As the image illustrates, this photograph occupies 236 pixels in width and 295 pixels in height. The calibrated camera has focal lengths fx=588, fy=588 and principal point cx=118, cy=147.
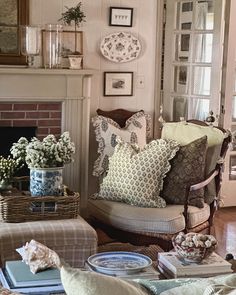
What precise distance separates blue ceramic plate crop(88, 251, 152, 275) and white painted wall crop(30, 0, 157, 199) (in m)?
2.60

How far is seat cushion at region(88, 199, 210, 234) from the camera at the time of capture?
3615mm

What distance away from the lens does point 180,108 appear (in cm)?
539

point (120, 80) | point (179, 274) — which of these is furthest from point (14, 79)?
point (179, 274)

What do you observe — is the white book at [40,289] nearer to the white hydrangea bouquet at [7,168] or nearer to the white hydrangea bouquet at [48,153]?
the white hydrangea bouquet at [48,153]

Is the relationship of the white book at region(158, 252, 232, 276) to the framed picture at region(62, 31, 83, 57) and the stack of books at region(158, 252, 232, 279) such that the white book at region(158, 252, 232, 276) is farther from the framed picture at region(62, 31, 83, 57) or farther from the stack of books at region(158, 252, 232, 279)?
the framed picture at region(62, 31, 83, 57)

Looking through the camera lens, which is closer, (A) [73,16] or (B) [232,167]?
(A) [73,16]

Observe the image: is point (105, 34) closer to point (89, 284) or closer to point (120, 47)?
point (120, 47)

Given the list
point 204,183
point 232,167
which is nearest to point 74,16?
point 204,183

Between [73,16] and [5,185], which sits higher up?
[73,16]

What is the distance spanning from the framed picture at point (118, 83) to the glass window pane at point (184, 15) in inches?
25.5

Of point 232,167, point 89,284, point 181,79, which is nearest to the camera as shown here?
point 89,284

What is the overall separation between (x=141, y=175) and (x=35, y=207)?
2.67 ft

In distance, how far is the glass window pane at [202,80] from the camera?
17.0 feet

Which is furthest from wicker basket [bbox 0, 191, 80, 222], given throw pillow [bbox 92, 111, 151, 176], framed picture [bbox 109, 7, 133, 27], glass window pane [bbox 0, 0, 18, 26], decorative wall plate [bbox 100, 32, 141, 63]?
framed picture [bbox 109, 7, 133, 27]
